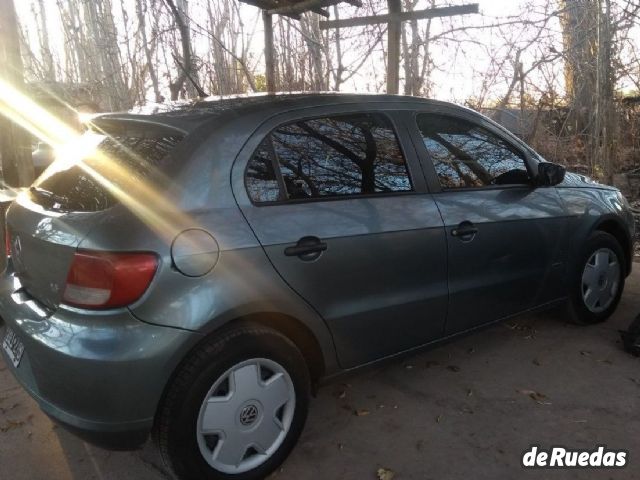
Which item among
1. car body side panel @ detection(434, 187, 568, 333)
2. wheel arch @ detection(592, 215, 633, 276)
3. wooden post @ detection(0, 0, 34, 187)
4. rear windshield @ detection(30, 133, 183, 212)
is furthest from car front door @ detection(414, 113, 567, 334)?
wooden post @ detection(0, 0, 34, 187)

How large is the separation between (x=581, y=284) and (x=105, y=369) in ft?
10.4

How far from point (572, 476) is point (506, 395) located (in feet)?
2.25

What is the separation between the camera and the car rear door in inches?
91.5

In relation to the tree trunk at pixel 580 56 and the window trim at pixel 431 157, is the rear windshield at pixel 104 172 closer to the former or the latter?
the window trim at pixel 431 157

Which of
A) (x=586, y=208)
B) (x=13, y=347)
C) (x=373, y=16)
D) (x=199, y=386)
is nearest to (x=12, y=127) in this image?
(x=13, y=347)

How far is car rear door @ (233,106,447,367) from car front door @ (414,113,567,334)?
0.13 meters

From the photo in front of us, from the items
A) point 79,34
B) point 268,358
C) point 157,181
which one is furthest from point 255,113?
point 79,34

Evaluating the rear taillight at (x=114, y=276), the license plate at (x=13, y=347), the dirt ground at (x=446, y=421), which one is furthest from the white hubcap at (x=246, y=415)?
the license plate at (x=13, y=347)

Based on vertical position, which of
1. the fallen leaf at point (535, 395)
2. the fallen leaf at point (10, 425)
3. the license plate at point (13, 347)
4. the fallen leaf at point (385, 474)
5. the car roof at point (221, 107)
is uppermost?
the car roof at point (221, 107)

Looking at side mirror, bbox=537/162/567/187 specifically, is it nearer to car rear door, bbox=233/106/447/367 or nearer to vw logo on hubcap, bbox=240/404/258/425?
car rear door, bbox=233/106/447/367

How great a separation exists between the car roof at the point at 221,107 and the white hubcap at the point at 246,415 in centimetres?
107

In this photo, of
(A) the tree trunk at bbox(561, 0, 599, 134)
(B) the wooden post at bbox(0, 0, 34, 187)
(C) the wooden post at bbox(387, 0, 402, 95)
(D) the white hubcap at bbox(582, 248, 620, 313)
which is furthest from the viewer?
(A) the tree trunk at bbox(561, 0, 599, 134)

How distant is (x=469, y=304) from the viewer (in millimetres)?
3055

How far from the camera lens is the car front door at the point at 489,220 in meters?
2.95
